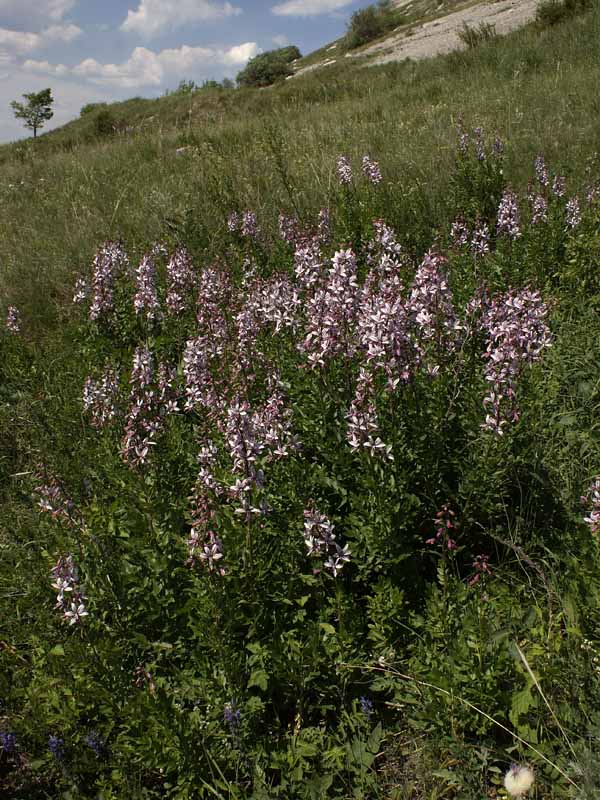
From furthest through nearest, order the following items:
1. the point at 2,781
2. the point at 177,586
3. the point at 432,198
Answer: the point at 432,198, the point at 177,586, the point at 2,781

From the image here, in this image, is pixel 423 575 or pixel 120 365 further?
pixel 120 365

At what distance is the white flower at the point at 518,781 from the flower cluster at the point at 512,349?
1.52 metres

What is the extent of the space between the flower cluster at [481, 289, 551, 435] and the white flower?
Answer: 59.7 inches

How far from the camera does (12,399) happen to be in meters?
5.49

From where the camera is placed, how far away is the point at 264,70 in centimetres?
4512

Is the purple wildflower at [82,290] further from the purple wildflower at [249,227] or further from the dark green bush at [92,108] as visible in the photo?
the dark green bush at [92,108]

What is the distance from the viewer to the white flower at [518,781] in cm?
181

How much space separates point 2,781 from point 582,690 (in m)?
2.67

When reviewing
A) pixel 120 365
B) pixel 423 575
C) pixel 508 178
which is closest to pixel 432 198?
pixel 508 178

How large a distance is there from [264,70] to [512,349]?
163 feet

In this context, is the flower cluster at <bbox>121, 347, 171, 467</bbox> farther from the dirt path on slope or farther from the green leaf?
the dirt path on slope

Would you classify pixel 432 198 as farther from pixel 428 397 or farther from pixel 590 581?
pixel 590 581

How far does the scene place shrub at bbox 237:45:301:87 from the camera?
43375 mm

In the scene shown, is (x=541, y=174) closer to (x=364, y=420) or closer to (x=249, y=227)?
(x=249, y=227)
